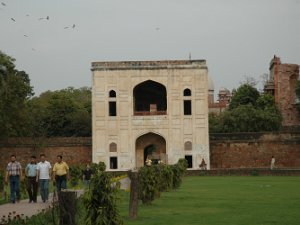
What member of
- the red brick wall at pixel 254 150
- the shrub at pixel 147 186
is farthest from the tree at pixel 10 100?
the shrub at pixel 147 186

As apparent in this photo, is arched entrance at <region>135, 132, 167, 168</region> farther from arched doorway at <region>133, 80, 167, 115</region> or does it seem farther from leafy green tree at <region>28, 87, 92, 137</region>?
leafy green tree at <region>28, 87, 92, 137</region>

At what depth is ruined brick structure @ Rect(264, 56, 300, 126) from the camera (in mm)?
50375

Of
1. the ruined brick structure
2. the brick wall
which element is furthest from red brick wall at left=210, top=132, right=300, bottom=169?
the ruined brick structure

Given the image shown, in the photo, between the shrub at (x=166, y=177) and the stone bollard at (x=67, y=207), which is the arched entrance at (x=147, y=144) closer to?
the shrub at (x=166, y=177)

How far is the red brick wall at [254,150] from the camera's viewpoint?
4050 centimetres

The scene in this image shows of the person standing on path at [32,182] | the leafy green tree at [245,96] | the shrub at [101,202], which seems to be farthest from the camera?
Result: the leafy green tree at [245,96]

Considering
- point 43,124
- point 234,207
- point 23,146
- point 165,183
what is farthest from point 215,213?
point 43,124

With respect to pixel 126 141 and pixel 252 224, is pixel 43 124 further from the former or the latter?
pixel 252 224

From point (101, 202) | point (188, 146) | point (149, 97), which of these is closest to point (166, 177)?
point (101, 202)

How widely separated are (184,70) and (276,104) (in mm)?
12801

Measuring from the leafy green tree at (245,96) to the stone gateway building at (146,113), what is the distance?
14346 mm

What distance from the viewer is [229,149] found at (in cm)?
4097

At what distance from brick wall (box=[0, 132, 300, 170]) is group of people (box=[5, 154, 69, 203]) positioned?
25.0m

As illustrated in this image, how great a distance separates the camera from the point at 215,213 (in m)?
12.1
